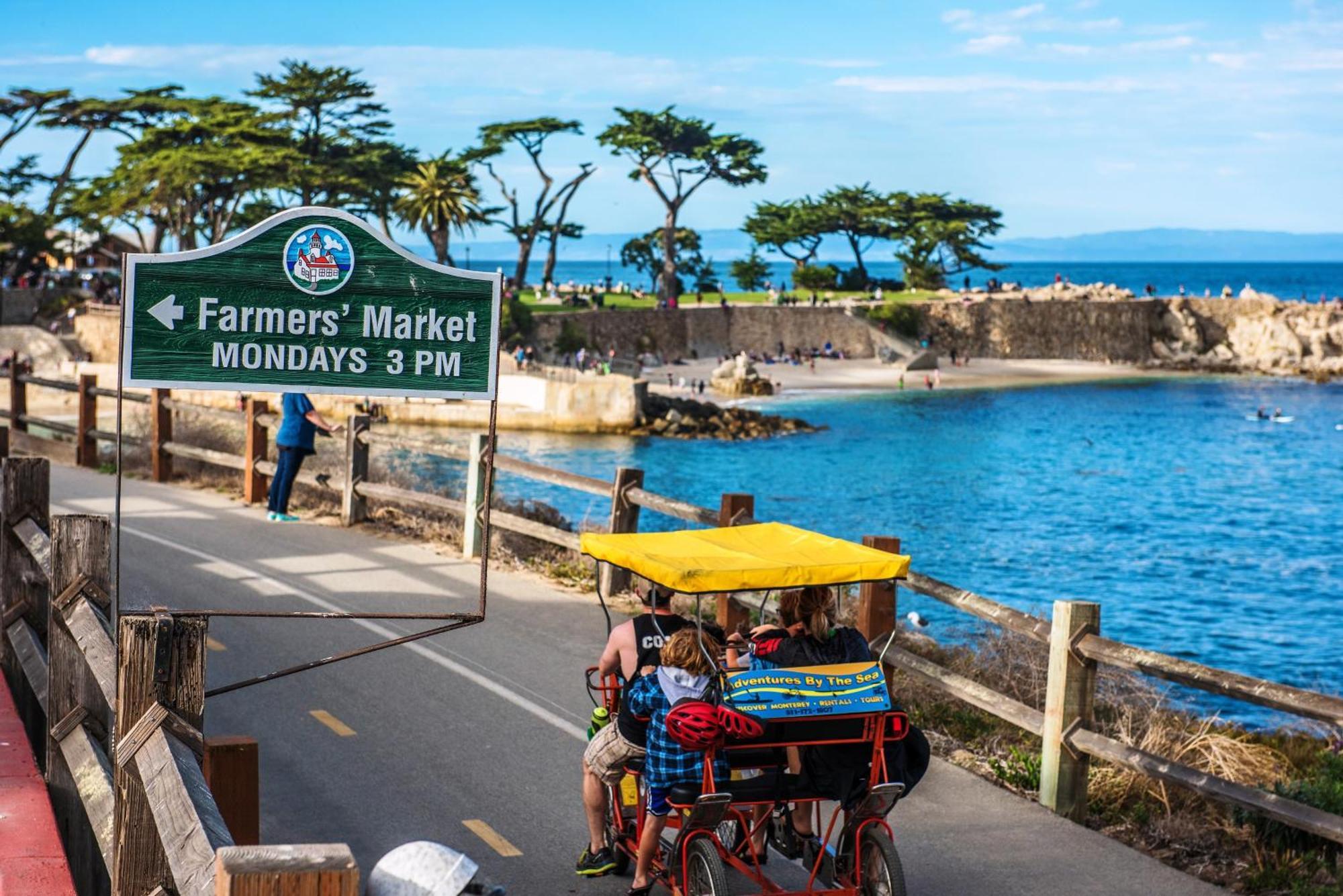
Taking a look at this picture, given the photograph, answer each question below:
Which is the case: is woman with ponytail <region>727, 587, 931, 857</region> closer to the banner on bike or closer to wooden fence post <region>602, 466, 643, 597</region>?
the banner on bike

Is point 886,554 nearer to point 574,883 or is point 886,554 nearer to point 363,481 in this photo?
point 574,883

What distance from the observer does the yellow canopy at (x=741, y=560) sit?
6.45 metres

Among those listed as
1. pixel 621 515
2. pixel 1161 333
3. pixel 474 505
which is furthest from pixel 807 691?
pixel 1161 333

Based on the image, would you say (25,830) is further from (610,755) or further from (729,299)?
(729,299)

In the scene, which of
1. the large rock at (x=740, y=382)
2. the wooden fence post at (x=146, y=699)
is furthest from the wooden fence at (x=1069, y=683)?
the large rock at (x=740, y=382)

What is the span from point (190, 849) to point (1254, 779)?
8418 mm

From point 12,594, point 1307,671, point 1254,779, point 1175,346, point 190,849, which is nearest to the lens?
point 190,849

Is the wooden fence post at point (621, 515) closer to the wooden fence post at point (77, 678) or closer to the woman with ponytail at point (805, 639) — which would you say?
the woman with ponytail at point (805, 639)

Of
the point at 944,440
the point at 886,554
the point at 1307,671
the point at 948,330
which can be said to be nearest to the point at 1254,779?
the point at 886,554

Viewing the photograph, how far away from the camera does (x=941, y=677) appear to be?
9.12 meters

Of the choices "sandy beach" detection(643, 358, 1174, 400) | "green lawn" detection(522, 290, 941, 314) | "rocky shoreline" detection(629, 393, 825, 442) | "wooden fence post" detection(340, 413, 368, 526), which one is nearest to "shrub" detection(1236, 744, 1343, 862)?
"wooden fence post" detection(340, 413, 368, 526)

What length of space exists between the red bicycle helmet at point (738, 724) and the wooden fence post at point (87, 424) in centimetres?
1756

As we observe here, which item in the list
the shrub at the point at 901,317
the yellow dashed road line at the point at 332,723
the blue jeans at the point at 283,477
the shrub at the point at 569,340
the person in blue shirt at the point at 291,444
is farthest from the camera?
the shrub at the point at 901,317

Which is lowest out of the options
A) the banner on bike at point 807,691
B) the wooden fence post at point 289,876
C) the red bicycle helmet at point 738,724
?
the red bicycle helmet at point 738,724
